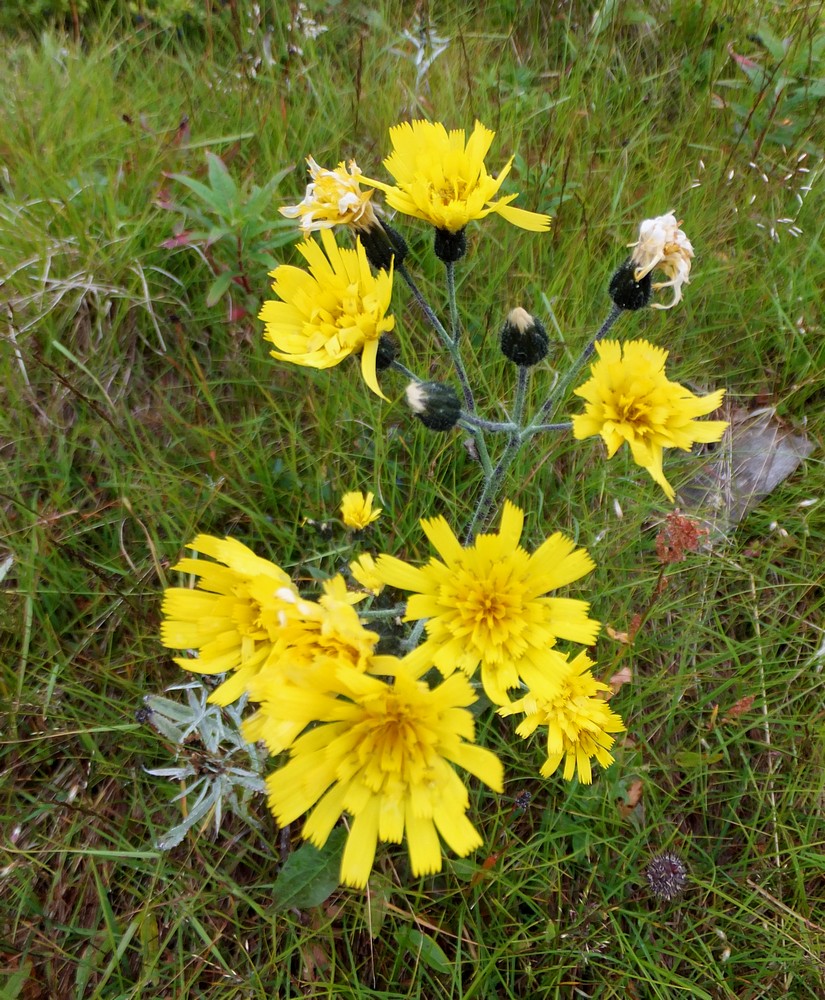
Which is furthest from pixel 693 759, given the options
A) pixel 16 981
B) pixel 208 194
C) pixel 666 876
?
pixel 208 194

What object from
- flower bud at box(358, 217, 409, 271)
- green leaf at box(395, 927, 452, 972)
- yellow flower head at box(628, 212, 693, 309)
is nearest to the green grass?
green leaf at box(395, 927, 452, 972)

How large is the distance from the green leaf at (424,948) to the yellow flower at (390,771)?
0.61 meters

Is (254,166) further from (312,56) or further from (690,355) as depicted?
(690,355)

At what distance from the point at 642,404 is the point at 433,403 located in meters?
0.49

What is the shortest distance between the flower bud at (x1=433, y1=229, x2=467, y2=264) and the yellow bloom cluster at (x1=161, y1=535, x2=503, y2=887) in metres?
1.00

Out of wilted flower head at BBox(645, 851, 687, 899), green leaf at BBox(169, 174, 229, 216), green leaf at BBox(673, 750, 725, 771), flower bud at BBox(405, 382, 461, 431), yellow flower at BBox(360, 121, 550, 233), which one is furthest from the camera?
green leaf at BBox(169, 174, 229, 216)

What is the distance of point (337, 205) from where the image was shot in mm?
1794

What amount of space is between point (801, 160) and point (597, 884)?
10.6 ft

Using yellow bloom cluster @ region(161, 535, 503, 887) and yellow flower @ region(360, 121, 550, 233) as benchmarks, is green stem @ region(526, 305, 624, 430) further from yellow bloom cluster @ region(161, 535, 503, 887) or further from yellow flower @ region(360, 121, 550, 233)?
yellow bloom cluster @ region(161, 535, 503, 887)

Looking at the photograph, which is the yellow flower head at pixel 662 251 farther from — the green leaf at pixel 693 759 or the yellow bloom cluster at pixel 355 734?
the green leaf at pixel 693 759

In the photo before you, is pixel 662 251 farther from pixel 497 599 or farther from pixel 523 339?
pixel 497 599

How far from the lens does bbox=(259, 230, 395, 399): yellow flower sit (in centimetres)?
169

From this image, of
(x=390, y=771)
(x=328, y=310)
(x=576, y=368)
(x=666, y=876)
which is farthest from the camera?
(x=666, y=876)

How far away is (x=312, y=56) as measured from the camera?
346 cm
